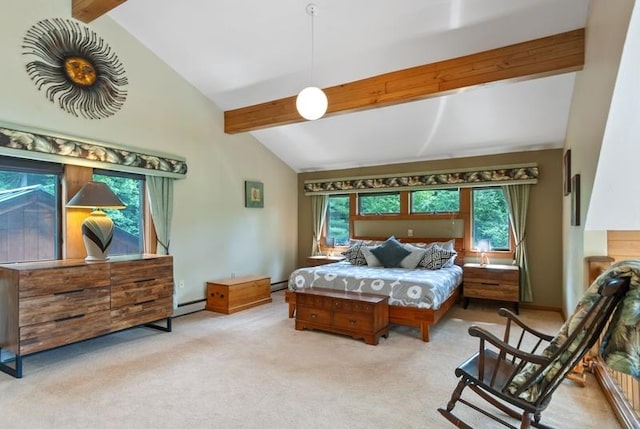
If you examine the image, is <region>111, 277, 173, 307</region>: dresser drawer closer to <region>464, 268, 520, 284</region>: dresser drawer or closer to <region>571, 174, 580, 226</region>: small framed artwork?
<region>464, 268, 520, 284</region>: dresser drawer

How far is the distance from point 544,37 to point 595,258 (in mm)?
2104

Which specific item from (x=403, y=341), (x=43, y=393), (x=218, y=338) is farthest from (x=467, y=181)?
(x=43, y=393)

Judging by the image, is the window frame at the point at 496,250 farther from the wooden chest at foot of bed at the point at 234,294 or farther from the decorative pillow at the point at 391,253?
the wooden chest at foot of bed at the point at 234,294

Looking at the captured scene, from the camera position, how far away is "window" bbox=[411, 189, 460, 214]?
5941 millimetres

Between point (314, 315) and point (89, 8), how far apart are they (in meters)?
4.09

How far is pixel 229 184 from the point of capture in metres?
5.75

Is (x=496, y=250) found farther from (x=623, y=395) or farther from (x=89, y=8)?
(x=89, y=8)

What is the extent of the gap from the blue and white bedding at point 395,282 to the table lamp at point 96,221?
226cm

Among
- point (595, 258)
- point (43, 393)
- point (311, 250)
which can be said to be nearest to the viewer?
point (43, 393)

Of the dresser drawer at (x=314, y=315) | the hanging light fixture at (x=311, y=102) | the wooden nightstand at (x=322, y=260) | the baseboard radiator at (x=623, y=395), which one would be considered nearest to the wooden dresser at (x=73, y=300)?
the dresser drawer at (x=314, y=315)

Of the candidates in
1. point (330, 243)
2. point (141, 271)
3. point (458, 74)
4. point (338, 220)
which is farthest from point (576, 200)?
point (141, 271)

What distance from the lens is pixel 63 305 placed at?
3.18 meters

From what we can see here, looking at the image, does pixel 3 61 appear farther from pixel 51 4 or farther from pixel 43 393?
pixel 43 393

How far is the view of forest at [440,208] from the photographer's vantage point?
220 inches
